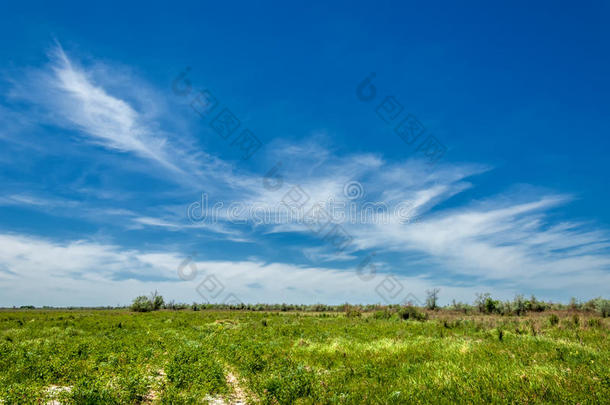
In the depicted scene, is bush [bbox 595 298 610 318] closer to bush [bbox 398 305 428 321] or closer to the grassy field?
bush [bbox 398 305 428 321]

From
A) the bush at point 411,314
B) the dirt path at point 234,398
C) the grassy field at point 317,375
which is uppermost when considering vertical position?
the bush at point 411,314

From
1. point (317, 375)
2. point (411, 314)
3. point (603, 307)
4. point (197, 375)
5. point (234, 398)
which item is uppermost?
point (603, 307)

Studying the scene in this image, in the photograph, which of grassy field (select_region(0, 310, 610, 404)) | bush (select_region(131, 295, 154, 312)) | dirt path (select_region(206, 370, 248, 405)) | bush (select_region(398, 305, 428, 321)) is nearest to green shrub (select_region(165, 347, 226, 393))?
grassy field (select_region(0, 310, 610, 404))

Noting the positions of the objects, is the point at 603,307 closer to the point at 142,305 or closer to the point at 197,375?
the point at 197,375

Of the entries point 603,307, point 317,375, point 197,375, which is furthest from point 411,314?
point 197,375

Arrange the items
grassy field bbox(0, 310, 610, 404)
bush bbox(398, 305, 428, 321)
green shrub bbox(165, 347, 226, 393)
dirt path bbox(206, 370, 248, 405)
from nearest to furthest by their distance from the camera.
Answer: grassy field bbox(0, 310, 610, 404) → dirt path bbox(206, 370, 248, 405) → green shrub bbox(165, 347, 226, 393) → bush bbox(398, 305, 428, 321)

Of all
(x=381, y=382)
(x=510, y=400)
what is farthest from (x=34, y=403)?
(x=510, y=400)

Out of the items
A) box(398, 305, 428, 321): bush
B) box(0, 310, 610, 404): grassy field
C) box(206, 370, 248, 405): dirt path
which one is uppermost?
box(398, 305, 428, 321): bush

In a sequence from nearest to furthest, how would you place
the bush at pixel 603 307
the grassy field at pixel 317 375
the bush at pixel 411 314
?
the grassy field at pixel 317 375
the bush at pixel 603 307
the bush at pixel 411 314

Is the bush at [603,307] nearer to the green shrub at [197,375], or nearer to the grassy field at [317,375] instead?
the grassy field at [317,375]

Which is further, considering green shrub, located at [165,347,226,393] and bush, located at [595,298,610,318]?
bush, located at [595,298,610,318]

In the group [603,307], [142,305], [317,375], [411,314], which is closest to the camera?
[317,375]

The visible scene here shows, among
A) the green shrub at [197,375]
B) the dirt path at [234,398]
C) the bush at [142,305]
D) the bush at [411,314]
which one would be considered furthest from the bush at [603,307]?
the bush at [142,305]

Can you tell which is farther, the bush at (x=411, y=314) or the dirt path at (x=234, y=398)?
the bush at (x=411, y=314)
